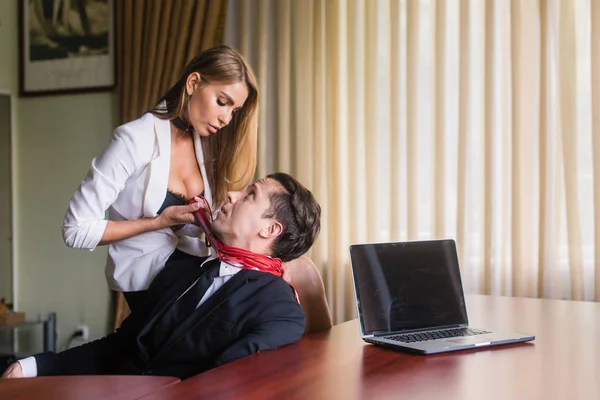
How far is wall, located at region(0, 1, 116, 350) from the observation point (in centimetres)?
444

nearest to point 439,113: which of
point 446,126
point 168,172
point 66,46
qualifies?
point 446,126

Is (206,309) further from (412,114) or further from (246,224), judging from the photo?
(412,114)

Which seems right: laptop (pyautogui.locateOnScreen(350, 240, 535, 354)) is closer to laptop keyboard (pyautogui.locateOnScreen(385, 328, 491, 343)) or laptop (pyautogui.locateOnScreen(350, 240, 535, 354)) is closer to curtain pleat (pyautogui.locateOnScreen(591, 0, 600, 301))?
laptop keyboard (pyautogui.locateOnScreen(385, 328, 491, 343))

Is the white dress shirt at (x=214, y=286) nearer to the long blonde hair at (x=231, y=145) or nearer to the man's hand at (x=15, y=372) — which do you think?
the man's hand at (x=15, y=372)

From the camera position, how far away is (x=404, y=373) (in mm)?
1348

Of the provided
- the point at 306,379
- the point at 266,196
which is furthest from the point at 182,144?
the point at 306,379

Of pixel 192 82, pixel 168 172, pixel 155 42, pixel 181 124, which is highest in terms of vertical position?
pixel 155 42

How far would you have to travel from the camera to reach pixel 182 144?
204cm

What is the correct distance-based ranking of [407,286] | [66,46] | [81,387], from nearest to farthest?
1. [81,387]
2. [407,286]
3. [66,46]

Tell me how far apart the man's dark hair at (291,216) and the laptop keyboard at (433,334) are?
0.33 metres

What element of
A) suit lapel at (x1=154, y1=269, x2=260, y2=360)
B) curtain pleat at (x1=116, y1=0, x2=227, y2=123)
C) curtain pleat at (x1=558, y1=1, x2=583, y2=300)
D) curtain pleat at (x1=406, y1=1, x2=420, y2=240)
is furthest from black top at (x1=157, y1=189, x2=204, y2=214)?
curtain pleat at (x1=116, y1=0, x2=227, y2=123)

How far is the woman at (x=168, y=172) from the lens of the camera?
6.09 feet

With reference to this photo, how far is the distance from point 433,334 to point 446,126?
6.70 feet

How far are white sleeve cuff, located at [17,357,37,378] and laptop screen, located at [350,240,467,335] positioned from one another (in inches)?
29.1
